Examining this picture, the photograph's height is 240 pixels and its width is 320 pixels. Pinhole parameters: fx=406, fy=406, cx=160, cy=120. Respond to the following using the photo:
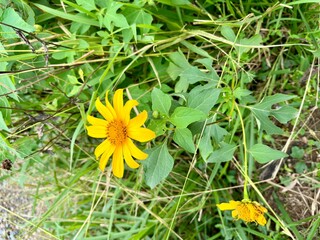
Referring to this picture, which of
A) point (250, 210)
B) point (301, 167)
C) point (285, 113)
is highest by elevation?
point (285, 113)

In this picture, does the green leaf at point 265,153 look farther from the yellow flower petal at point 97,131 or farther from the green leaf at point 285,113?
the yellow flower petal at point 97,131

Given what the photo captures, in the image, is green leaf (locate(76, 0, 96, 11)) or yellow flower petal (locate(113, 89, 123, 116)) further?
green leaf (locate(76, 0, 96, 11))

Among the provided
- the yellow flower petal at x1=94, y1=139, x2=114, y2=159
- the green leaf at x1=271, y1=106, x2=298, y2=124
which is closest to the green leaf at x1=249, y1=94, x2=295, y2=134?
the green leaf at x1=271, y1=106, x2=298, y2=124

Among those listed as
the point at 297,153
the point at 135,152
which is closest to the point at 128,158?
the point at 135,152

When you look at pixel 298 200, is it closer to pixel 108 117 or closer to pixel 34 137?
pixel 108 117

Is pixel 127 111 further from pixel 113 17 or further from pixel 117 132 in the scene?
pixel 113 17

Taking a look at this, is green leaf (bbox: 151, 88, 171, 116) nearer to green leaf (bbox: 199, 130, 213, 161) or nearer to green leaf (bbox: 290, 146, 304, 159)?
green leaf (bbox: 199, 130, 213, 161)

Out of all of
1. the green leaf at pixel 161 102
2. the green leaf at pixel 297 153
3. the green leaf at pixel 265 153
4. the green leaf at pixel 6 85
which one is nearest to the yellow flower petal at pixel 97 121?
the green leaf at pixel 161 102
